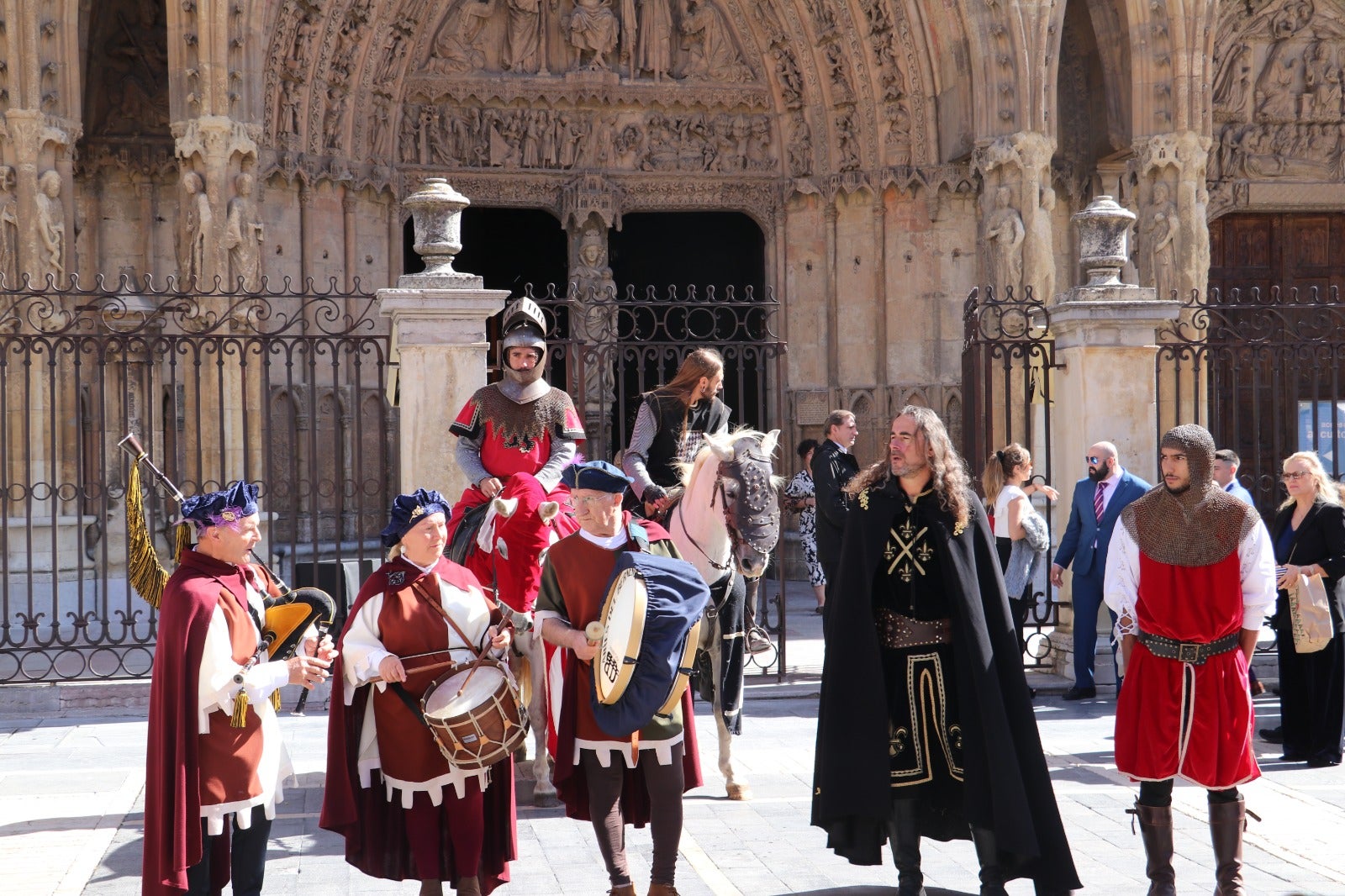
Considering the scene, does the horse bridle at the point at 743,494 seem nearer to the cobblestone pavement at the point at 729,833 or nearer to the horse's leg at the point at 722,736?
the horse's leg at the point at 722,736

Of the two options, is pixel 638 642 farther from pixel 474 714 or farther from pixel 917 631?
pixel 917 631

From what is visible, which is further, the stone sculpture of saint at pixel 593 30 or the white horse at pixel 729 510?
the stone sculpture of saint at pixel 593 30

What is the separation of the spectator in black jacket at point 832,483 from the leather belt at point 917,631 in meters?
3.24

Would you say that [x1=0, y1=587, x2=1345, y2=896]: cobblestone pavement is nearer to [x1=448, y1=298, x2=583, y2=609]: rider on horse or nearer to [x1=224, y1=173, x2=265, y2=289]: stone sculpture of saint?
[x1=448, y1=298, x2=583, y2=609]: rider on horse

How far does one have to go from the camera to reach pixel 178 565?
14.7 ft

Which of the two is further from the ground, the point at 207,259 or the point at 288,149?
the point at 288,149

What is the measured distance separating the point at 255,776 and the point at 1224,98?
14.4 metres

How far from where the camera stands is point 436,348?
28.9ft

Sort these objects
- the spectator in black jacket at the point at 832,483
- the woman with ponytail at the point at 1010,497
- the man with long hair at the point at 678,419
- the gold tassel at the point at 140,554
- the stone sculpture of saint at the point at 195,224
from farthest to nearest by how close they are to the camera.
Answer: the stone sculpture of saint at the point at 195,224 < the woman with ponytail at the point at 1010,497 < the spectator in black jacket at the point at 832,483 < the man with long hair at the point at 678,419 < the gold tassel at the point at 140,554

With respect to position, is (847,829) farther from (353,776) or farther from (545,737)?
(545,737)

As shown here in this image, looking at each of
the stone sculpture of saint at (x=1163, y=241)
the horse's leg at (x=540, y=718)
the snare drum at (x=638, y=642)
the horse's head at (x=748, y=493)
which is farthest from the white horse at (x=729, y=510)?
the stone sculpture of saint at (x=1163, y=241)

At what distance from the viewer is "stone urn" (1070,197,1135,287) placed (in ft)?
32.1

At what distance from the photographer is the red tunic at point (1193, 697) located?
4969 millimetres

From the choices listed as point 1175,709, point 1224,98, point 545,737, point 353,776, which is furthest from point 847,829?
point 1224,98
